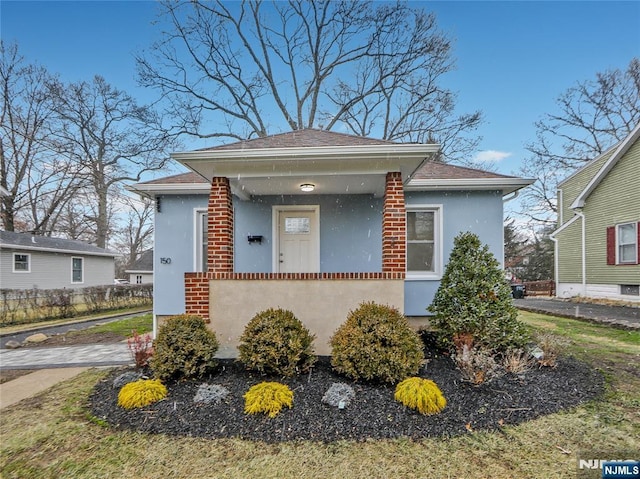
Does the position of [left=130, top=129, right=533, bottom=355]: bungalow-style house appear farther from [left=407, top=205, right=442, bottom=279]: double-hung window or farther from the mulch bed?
the mulch bed

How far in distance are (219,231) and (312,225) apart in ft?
7.24

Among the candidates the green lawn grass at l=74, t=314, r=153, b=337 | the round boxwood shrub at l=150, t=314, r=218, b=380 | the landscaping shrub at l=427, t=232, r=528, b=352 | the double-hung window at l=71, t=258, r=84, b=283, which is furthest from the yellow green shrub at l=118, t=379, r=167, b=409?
the double-hung window at l=71, t=258, r=84, b=283

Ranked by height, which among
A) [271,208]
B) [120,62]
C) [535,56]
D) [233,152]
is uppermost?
[120,62]

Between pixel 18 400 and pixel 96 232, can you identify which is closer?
pixel 18 400

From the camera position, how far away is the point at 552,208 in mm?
21031

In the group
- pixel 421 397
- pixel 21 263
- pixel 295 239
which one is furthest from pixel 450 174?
pixel 21 263

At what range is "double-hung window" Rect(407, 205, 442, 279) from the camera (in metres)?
6.41

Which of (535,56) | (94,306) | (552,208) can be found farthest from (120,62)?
(552,208)

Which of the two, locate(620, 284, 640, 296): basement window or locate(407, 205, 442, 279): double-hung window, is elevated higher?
locate(407, 205, 442, 279): double-hung window

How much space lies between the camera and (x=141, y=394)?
11.1ft

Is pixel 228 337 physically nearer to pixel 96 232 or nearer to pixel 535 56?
pixel 535 56

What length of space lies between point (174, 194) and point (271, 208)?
2.03m

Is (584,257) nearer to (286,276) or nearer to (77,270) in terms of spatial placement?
(286,276)

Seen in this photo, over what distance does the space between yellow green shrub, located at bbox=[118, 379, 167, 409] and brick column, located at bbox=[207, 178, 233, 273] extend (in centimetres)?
183
